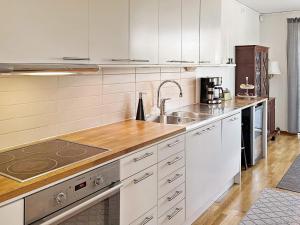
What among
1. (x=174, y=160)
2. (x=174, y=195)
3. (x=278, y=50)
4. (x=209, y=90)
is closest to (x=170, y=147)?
(x=174, y=160)

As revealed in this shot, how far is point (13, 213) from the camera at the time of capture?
126cm

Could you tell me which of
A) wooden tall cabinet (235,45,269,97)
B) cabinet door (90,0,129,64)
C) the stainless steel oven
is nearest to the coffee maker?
wooden tall cabinet (235,45,269,97)

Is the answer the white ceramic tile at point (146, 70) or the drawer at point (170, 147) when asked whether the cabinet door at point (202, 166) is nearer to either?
the drawer at point (170, 147)

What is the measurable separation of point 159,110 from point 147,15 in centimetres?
110

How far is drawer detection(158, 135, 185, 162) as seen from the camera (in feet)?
7.33

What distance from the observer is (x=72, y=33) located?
1.83 metres

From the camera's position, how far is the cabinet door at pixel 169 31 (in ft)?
8.80

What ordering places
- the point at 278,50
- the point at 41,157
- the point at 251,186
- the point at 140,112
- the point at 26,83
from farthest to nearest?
the point at 278,50 < the point at 251,186 < the point at 140,112 < the point at 26,83 < the point at 41,157

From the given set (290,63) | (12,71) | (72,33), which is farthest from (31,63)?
(290,63)

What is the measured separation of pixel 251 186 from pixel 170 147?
6.11 feet

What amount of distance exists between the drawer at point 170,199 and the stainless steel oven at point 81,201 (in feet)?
1.66

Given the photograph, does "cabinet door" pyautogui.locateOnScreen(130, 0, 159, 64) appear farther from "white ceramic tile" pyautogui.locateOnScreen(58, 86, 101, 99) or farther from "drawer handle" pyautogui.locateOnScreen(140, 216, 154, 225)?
"drawer handle" pyautogui.locateOnScreen(140, 216, 154, 225)

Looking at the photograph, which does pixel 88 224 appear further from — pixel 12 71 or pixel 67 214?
pixel 12 71

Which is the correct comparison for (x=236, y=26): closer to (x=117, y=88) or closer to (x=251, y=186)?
(x=251, y=186)
